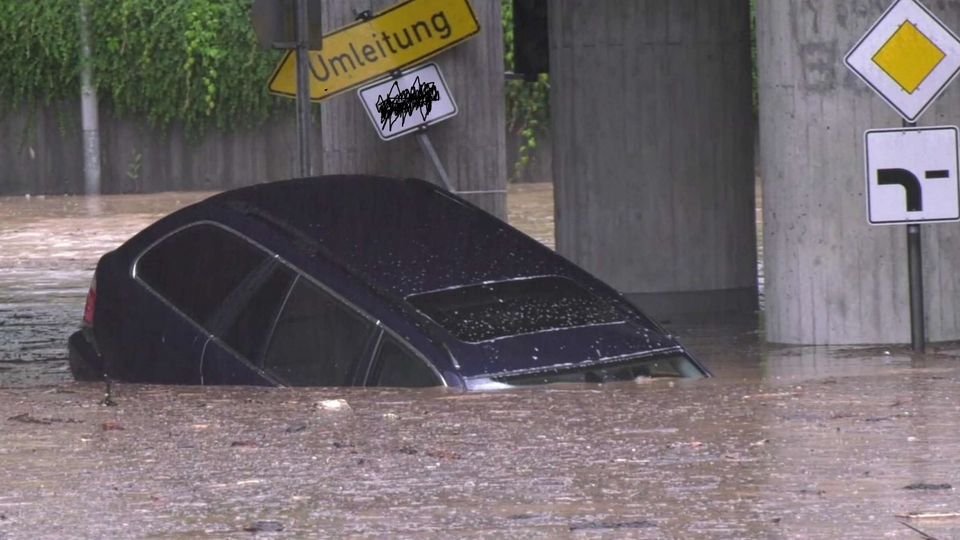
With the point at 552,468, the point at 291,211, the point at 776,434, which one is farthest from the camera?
the point at 291,211

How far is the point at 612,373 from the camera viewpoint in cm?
812

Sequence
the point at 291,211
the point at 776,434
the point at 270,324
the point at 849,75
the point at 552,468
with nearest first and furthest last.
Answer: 1. the point at 552,468
2. the point at 776,434
3. the point at 270,324
4. the point at 291,211
5. the point at 849,75

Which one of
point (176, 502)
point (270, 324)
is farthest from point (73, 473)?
point (270, 324)

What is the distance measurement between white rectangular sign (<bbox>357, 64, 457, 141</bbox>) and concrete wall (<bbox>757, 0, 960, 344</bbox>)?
89.3 inches

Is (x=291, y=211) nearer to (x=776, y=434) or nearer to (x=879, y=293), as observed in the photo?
(x=776, y=434)

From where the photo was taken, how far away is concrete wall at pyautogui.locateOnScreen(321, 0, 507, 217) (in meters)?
12.8

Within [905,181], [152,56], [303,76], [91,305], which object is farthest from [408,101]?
[152,56]

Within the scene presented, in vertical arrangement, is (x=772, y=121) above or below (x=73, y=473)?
above

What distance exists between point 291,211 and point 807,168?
3975 mm

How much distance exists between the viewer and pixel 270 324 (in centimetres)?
839

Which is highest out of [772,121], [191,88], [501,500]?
[191,88]

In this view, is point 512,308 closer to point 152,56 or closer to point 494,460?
point 494,460

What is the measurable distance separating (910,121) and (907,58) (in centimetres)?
35

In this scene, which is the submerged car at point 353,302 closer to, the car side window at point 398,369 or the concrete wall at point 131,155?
the car side window at point 398,369
